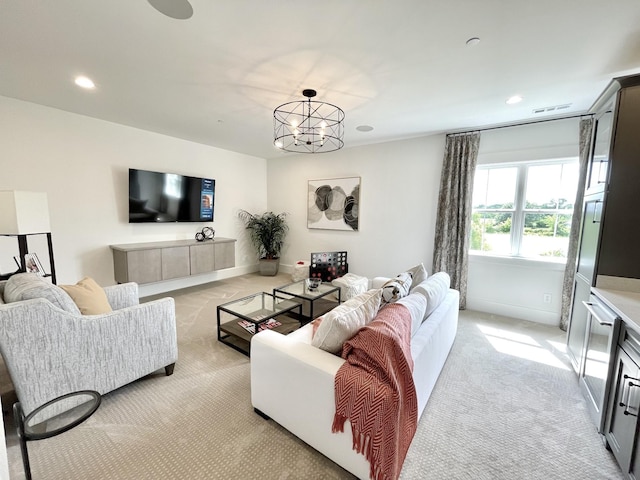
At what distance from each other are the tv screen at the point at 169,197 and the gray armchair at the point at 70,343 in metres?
2.30

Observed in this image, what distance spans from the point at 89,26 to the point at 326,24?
5.30 feet

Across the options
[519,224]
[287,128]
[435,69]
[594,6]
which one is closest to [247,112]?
[287,128]

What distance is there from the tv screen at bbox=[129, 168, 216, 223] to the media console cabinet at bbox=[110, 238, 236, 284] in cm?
44

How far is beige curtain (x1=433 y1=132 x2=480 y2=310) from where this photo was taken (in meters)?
3.75

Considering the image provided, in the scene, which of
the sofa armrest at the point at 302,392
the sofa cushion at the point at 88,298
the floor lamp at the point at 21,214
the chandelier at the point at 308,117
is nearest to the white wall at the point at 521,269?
the chandelier at the point at 308,117

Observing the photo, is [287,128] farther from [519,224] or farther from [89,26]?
[519,224]

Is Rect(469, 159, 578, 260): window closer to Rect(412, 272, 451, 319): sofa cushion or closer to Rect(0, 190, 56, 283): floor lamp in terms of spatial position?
Rect(412, 272, 451, 319): sofa cushion

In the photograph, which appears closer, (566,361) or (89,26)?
(89,26)

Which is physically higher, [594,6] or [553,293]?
[594,6]

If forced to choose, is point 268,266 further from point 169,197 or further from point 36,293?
point 36,293

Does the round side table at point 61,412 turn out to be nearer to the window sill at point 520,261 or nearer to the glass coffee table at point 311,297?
the glass coffee table at point 311,297

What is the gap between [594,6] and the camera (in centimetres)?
156

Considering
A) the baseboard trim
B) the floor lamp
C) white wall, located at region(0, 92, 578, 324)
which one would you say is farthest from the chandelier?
the baseboard trim

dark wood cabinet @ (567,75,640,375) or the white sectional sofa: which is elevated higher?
dark wood cabinet @ (567,75,640,375)
